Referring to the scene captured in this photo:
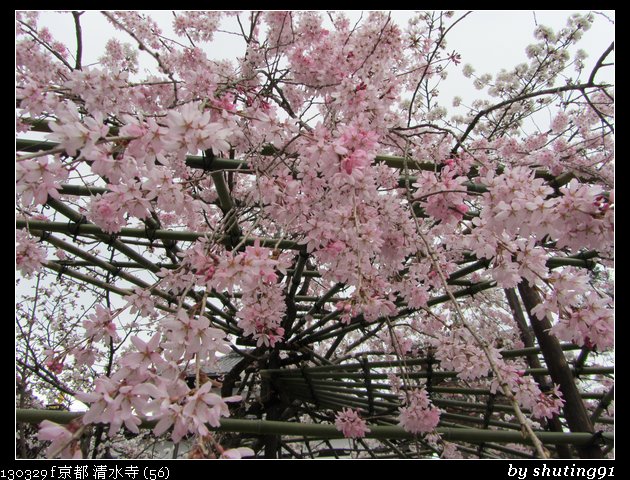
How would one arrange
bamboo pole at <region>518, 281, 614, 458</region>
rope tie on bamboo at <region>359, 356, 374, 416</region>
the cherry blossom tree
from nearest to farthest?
the cherry blossom tree, bamboo pole at <region>518, 281, 614, 458</region>, rope tie on bamboo at <region>359, 356, 374, 416</region>

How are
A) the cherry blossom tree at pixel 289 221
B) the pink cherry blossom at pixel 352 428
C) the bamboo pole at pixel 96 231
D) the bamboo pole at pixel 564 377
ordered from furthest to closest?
the bamboo pole at pixel 564 377 → the bamboo pole at pixel 96 231 → the pink cherry blossom at pixel 352 428 → the cherry blossom tree at pixel 289 221

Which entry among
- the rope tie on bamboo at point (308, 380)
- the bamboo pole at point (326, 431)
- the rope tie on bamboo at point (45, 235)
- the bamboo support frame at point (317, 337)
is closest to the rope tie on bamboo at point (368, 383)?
the bamboo support frame at point (317, 337)

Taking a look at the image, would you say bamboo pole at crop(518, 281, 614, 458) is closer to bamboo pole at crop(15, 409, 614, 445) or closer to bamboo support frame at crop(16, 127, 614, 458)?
bamboo support frame at crop(16, 127, 614, 458)

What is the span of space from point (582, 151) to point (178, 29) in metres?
3.39

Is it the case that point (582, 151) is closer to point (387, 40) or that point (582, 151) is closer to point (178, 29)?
point (387, 40)

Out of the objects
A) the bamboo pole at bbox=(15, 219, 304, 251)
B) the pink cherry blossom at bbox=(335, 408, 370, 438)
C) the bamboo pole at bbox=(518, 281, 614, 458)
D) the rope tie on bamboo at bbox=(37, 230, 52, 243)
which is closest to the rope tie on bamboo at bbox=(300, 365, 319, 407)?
the pink cherry blossom at bbox=(335, 408, 370, 438)

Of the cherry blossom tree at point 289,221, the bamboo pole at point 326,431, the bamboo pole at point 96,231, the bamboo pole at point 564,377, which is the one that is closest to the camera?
the cherry blossom tree at point 289,221

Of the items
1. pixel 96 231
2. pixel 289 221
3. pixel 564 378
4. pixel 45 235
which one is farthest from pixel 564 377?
pixel 45 235

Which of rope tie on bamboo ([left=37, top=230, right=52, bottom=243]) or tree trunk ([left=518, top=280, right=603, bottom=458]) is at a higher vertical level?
rope tie on bamboo ([left=37, top=230, right=52, bottom=243])

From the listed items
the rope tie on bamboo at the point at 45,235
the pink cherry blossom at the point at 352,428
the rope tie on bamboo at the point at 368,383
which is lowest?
the pink cherry blossom at the point at 352,428

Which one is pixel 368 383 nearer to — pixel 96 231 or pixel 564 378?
pixel 564 378

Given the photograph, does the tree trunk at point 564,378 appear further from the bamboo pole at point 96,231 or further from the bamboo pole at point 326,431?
the bamboo pole at point 96,231

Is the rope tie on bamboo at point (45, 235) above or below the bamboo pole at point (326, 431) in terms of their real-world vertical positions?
above
